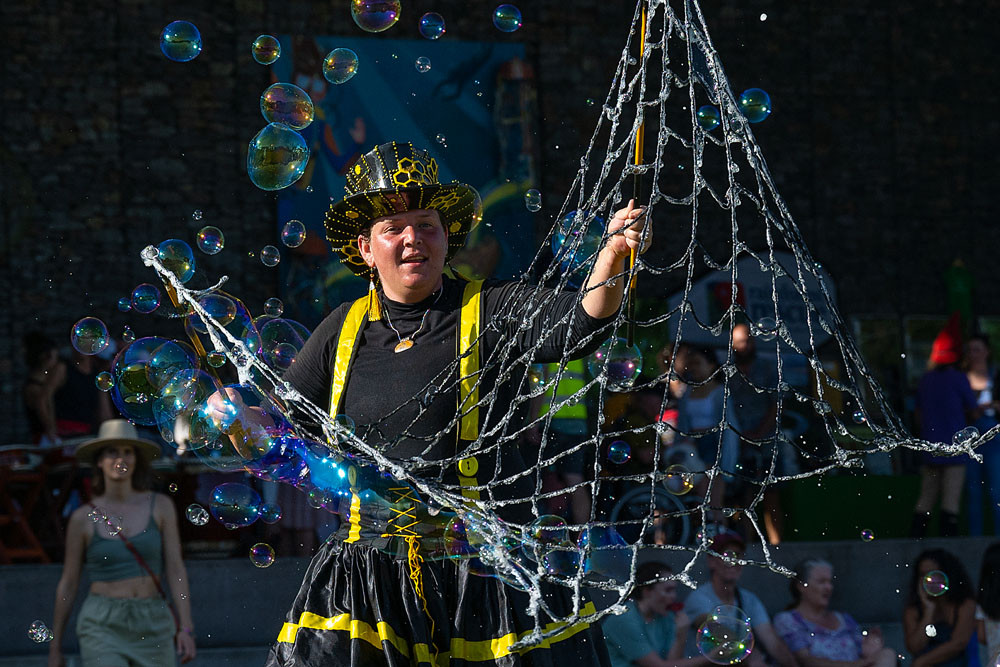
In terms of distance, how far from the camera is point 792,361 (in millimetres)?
8508

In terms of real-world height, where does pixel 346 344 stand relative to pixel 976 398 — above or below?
above

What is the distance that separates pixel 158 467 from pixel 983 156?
22.5ft

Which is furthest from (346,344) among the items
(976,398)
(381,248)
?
(976,398)

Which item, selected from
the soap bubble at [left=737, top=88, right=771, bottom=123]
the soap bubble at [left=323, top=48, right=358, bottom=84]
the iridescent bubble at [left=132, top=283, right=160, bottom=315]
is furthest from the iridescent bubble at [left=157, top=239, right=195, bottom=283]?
the soap bubble at [left=737, top=88, right=771, bottom=123]

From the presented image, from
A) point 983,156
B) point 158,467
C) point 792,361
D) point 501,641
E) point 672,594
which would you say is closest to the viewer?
point 501,641

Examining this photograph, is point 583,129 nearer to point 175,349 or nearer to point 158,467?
point 158,467

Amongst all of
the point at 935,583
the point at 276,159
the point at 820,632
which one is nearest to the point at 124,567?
the point at 276,159

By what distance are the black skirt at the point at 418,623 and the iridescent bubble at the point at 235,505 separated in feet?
3.39

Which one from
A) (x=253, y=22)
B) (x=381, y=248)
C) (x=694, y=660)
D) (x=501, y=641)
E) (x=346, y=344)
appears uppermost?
(x=253, y=22)

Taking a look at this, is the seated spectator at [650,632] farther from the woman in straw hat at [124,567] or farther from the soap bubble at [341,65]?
the soap bubble at [341,65]

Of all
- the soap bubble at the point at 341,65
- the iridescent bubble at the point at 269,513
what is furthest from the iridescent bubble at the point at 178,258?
the iridescent bubble at the point at 269,513

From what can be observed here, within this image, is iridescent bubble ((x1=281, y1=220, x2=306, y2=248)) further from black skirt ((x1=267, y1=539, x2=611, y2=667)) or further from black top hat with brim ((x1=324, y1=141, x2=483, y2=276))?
black skirt ((x1=267, y1=539, x2=611, y2=667))

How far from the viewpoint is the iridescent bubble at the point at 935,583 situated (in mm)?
4680

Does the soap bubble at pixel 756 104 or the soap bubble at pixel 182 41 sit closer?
the soap bubble at pixel 756 104
